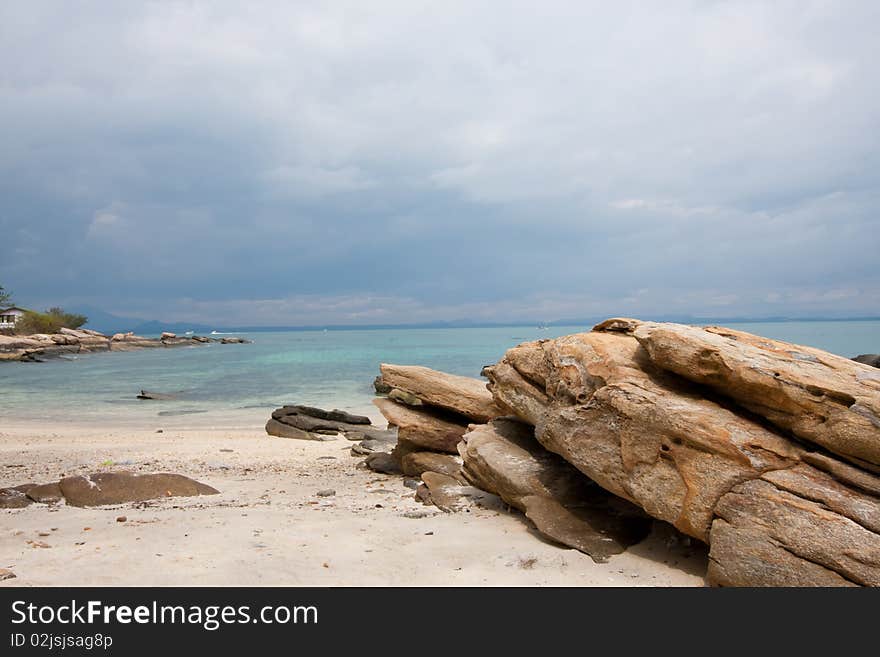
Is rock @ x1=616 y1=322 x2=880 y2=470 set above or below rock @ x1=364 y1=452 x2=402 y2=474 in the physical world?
above

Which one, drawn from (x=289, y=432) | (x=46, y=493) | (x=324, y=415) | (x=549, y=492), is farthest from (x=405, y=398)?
(x=324, y=415)

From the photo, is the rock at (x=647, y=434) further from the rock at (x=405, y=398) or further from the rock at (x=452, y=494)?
the rock at (x=405, y=398)

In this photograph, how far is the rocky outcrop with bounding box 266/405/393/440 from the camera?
21.4 m

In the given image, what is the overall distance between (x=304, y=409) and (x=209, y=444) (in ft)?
17.6

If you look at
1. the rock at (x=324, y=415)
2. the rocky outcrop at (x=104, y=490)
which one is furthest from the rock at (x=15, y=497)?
the rock at (x=324, y=415)

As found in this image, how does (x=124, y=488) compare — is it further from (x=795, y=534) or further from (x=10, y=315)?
(x=10, y=315)

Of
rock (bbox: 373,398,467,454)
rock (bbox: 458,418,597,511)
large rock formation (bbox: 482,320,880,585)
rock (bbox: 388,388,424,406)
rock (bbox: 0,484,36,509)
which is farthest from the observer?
rock (bbox: 388,388,424,406)

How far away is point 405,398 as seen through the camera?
544 inches

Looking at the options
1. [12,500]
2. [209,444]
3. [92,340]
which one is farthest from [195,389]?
[92,340]

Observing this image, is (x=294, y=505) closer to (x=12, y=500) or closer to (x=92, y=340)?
(x=12, y=500)

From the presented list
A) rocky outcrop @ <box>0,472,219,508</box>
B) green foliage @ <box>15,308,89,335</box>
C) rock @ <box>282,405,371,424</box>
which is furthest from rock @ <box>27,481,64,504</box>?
green foliage @ <box>15,308,89,335</box>

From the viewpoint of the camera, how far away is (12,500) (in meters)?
10.3

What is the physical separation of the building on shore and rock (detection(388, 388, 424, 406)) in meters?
138

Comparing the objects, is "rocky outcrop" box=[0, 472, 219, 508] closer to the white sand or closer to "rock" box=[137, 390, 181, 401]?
the white sand
